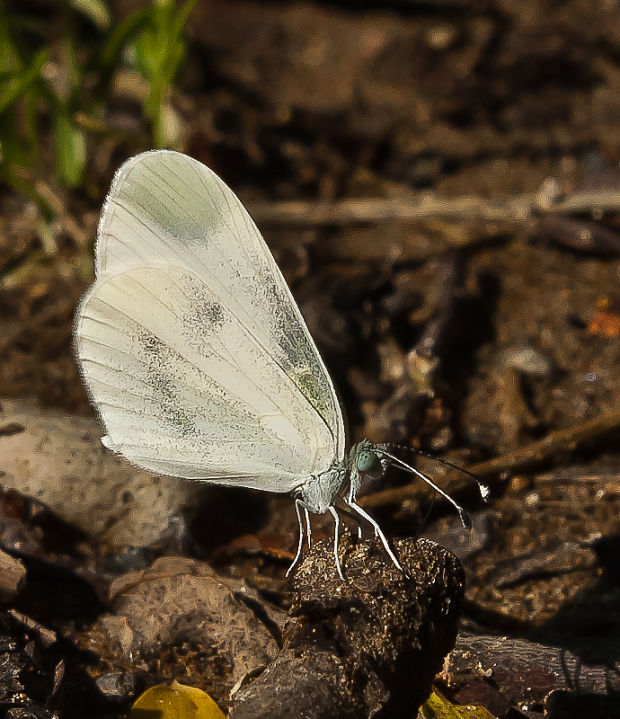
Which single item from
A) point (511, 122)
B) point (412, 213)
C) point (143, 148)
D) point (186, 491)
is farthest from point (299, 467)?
point (511, 122)

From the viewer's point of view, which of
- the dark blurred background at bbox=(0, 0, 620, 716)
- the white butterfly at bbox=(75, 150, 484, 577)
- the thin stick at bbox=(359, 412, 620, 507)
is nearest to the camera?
the white butterfly at bbox=(75, 150, 484, 577)

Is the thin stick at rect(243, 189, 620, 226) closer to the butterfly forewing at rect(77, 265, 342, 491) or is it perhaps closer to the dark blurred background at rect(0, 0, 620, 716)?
the dark blurred background at rect(0, 0, 620, 716)

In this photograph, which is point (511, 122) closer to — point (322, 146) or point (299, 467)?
point (322, 146)

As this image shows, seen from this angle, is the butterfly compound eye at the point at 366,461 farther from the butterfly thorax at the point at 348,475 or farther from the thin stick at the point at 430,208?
the thin stick at the point at 430,208

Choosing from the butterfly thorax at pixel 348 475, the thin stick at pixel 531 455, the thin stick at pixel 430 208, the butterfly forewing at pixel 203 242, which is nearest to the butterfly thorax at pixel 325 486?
the butterfly thorax at pixel 348 475

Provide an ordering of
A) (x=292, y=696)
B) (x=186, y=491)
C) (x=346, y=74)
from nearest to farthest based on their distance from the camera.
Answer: (x=292, y=696) < (x=186, y=491) < (x=346, y=74)

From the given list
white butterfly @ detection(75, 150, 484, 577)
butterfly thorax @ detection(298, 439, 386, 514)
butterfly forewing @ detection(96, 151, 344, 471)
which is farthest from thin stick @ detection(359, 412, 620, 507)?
butterfly forewing @ detection(96, 151, 344, 471)
